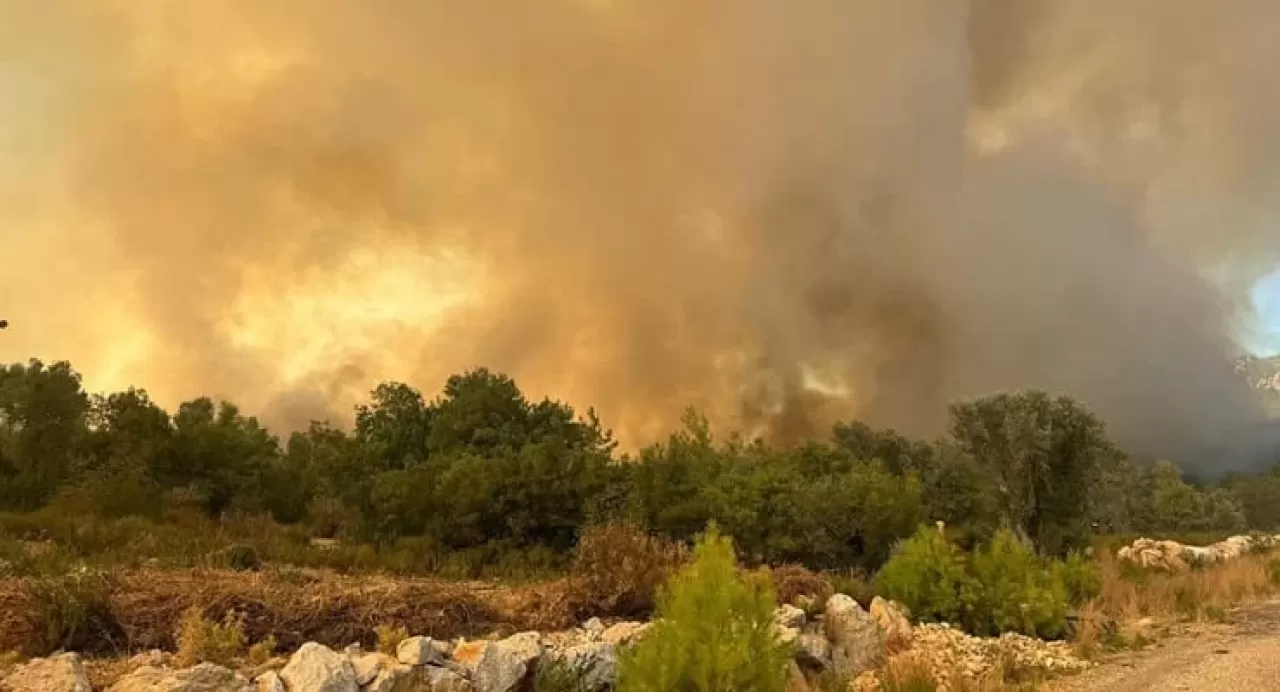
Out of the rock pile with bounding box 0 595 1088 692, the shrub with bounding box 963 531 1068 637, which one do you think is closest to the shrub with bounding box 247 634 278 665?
the rock pile with bounding box 0 595 1088 692

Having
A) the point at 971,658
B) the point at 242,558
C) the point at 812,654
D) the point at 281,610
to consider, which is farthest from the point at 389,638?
the point at 242,558

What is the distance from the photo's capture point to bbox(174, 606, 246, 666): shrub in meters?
9.36

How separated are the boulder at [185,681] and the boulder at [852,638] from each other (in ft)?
→ 25.5

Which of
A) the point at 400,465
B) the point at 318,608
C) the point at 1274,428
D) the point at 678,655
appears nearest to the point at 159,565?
the point at 318,608

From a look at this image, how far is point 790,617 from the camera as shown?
12.7 m

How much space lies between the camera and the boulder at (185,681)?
321 inches

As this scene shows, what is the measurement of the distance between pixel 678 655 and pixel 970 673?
5357 millimetres

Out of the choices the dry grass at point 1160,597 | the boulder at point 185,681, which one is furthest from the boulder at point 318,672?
the dry grass at point 1160,597

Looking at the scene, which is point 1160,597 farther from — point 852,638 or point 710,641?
point 710,641

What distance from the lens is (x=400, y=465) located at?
39750 millimetres

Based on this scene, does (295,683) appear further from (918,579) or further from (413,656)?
(918,579)

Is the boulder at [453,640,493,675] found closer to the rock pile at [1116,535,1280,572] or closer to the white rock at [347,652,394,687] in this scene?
the white rock at [347,652,394,687]

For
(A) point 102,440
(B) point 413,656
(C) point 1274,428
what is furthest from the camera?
(C) point 1274,428

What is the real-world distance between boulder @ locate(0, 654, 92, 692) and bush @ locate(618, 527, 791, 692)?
5146 mm
